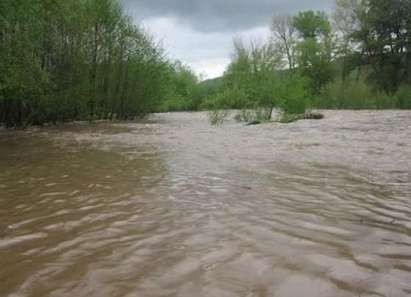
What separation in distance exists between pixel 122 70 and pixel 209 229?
88.7 ft

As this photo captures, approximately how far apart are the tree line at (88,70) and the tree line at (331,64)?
6111mm

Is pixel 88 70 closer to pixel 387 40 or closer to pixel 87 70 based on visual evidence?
pixel 87 70

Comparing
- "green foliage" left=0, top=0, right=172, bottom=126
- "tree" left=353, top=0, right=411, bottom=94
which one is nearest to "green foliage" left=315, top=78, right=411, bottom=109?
"tree" left=353, top=0, right=411, bottom=94

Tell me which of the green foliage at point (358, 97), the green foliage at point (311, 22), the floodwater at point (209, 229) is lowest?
the floodwater at point (209, 229)

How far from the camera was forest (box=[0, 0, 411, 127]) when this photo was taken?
1641 cm

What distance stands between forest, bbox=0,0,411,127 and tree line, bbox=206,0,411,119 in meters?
0.10

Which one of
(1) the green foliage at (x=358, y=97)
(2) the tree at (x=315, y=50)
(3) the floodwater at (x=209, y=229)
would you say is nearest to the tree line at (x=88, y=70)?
(3) the floodwater at (x=209, y=229)

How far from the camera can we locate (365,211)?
469cm

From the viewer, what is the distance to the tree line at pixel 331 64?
78.0 feet

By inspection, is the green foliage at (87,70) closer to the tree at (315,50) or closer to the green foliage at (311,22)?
the tree at (315,50)

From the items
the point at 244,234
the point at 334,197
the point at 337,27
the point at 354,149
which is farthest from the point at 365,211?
the point at 337,27

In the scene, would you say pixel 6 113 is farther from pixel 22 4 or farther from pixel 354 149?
pixel 354 149

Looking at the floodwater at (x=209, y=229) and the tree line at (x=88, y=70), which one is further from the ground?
the tree line at (x=88, y=70)

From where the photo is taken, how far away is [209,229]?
4.17 metres
